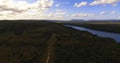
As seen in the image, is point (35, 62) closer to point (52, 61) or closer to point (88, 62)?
point (52, 61)

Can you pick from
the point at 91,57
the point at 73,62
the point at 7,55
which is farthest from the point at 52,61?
the point at 7,55

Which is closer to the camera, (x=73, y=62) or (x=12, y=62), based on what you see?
(x=73, y=62)

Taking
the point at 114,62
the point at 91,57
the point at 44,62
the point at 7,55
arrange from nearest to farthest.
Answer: the point at 44,62 < the point at 114,62 < the point at 91,57 < the point at 7,55

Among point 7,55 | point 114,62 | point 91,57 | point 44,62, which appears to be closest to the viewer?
point 44,62

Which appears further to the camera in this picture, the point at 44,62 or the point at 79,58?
the point at 79,58

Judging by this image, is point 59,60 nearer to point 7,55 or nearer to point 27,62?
point 27,62

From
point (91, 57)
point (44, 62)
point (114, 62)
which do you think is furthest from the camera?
point (91, 57)

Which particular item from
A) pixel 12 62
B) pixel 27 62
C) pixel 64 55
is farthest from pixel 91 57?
pixel 12 62

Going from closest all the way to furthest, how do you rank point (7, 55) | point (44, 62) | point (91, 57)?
point (44, 62), point (91, 57), point (7, 55)
